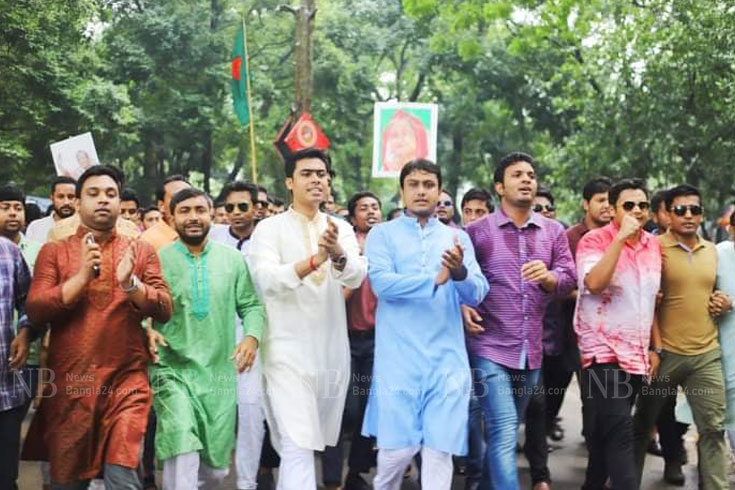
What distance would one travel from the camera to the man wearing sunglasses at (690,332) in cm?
499

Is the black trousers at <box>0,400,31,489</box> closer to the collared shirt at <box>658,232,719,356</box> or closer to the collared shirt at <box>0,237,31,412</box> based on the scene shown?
the collared shirt at <box>0,237,31,412</box>

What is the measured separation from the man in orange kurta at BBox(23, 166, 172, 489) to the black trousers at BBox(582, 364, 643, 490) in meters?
2.47

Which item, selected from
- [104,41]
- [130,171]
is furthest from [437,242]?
[130,171]

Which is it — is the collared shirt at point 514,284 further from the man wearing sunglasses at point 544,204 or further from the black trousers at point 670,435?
the man wearing sunglasses at point 544,204

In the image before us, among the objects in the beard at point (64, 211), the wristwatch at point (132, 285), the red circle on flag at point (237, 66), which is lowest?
the wristwatch at point (132, 285)

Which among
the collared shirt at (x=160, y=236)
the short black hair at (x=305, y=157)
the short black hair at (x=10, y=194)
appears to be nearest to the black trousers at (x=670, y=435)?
the short black hair at (x=305, y=157)

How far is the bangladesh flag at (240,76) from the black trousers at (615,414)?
9.47m

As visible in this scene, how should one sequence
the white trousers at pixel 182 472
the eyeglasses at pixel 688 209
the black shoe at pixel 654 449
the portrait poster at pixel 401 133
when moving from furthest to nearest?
1. the portrait poster at pixel 401 133
2. the black shoe at pixel 654 449
3. the eyeglasses at pixel 688 209
4. the white trousers at pixel 182 472

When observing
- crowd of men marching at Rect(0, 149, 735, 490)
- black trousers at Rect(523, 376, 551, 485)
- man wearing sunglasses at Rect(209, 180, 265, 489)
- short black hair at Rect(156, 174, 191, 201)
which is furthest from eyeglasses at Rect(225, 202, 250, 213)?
black trousers at Rect(523, 376, 551, 485)

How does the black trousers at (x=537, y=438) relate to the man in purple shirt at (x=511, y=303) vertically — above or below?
below

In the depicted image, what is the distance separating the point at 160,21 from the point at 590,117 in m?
8.22

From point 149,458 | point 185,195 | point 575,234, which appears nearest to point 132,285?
point 185,195

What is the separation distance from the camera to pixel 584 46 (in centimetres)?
1630

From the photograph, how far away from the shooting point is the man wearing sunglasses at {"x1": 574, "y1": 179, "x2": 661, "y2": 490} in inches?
186
